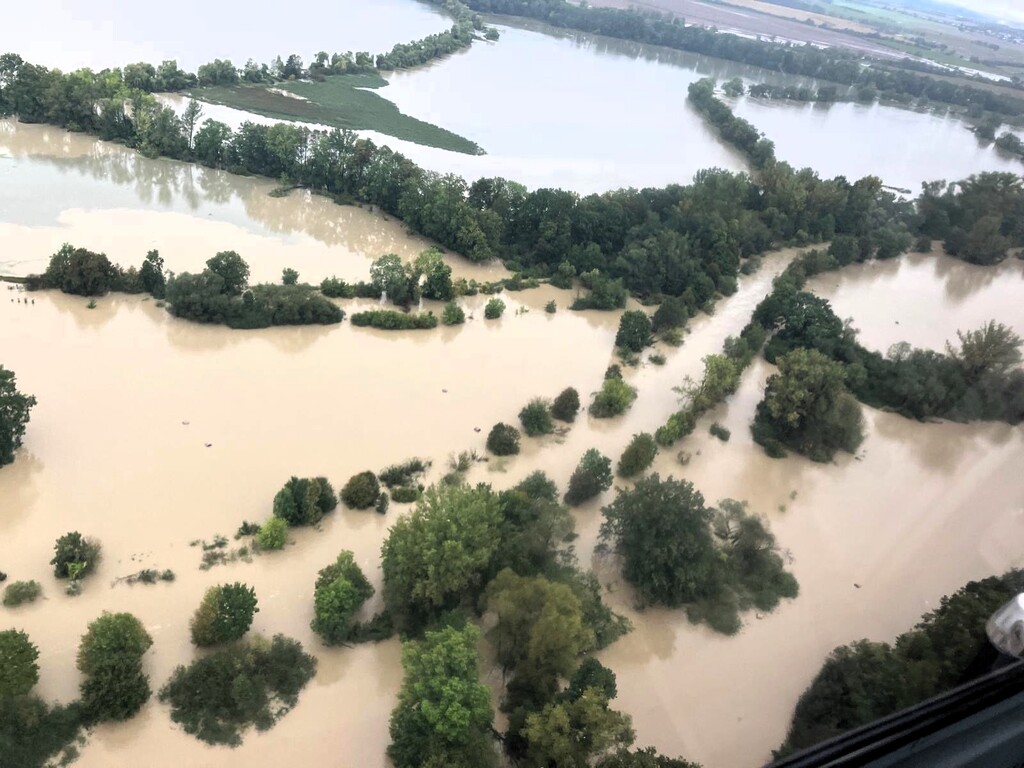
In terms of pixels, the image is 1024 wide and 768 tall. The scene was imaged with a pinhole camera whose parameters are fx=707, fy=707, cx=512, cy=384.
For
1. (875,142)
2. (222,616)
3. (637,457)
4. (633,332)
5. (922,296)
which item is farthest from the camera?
(875,142)

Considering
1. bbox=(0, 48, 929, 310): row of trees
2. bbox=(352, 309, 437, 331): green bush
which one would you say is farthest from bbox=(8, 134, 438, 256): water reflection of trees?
bbox=(352, 309, 437, 331): green bush

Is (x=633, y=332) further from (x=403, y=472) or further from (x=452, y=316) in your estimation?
(x=403, y=472)

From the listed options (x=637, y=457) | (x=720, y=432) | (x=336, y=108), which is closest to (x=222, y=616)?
(x=637, y=457)

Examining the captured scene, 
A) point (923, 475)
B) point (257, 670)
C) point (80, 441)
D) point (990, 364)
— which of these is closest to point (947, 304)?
point (990, 364)

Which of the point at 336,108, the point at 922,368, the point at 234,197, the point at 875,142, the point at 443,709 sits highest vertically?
the point at 875,142

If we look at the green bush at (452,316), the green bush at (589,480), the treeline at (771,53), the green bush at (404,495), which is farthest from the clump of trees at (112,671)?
the treeline at (771,53)

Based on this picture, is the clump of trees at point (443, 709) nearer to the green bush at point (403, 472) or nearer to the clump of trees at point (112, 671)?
the clump of trees at point (112, 671)
